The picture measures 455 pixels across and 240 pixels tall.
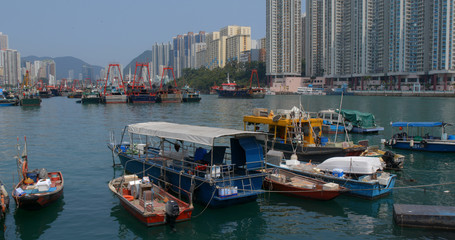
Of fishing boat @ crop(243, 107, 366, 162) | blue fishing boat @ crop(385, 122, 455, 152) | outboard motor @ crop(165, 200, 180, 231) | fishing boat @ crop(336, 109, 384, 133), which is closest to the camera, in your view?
outboard motor @ crop(165, 200, 180, 231)

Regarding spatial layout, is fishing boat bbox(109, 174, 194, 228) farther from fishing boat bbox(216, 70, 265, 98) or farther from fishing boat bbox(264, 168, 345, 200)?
fishing boat bbox(216, 70, 265, 98)

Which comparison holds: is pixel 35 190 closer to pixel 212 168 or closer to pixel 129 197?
pixel 129 197

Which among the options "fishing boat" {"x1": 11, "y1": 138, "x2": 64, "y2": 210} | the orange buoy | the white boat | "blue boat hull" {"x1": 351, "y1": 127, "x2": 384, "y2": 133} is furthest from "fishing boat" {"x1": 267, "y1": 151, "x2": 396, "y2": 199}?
the white boat

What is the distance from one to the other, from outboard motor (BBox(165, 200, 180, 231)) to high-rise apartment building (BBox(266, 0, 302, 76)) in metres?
136

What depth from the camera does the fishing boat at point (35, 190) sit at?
12172 millimetres

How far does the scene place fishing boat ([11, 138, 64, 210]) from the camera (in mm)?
12172

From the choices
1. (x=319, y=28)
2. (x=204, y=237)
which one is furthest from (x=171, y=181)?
(x=319, y=28)

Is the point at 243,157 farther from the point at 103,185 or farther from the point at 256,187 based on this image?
the point at 103,185

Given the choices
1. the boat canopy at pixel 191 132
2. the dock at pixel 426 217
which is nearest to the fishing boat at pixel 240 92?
the boat canopy at pixel 191 132

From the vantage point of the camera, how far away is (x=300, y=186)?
550 inches

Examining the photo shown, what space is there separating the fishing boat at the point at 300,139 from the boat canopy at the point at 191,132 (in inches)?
208

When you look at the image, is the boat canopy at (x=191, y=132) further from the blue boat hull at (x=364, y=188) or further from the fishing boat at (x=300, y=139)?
the fishing boat at (x=300, y=139)

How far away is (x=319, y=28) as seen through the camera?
493 feet

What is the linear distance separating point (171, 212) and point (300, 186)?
5.13 m
